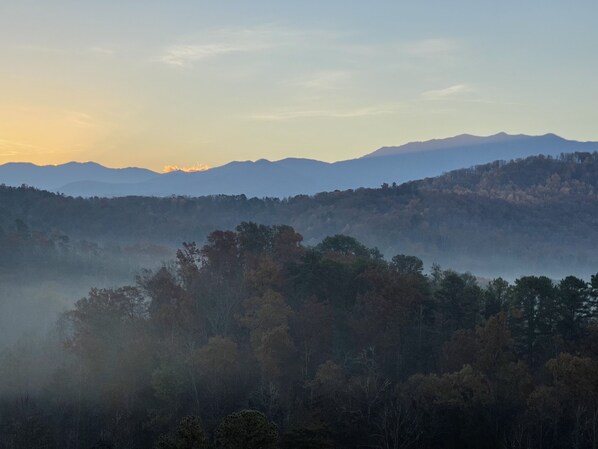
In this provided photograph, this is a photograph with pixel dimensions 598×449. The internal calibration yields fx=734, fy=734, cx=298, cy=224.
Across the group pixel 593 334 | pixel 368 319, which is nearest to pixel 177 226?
pixel 368 319

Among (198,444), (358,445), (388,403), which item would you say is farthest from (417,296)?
(198,444)

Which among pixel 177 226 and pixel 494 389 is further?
pixel 177 226

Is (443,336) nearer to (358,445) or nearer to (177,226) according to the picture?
(358,445)

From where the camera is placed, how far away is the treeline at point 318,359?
41406 mm

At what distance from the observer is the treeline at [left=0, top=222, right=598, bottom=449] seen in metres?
41.4

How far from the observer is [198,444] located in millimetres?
22688

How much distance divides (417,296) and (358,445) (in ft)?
71.8

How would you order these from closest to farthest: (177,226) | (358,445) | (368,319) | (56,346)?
(358,445)
(368,319)
(56,346)
(177,226)

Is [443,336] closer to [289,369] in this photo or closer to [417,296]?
[417,296]

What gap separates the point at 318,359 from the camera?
57656mm

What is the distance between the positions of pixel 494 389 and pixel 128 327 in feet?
109

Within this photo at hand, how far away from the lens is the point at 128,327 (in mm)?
64562

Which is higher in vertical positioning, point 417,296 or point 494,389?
point 417,296

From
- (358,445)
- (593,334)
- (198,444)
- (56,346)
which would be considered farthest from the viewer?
(56,346)
